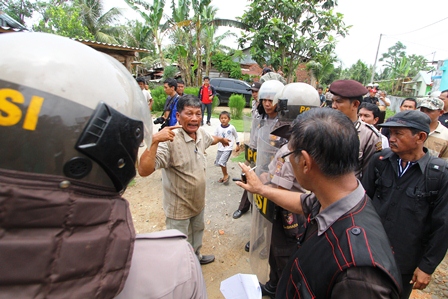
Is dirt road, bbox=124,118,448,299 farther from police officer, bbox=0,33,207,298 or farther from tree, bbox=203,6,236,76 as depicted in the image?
tree, bbox=203,6,236,76

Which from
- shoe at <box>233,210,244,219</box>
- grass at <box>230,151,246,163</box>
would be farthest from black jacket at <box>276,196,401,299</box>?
grass at <box>230,151,246,163</box>

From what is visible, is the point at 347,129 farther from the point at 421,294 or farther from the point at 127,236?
the point at 421,294

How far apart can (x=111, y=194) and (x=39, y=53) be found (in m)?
0.37

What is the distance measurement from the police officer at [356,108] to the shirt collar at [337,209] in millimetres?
1339

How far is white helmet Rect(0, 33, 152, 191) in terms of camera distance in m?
0.52

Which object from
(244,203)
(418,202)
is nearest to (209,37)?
(244,203)

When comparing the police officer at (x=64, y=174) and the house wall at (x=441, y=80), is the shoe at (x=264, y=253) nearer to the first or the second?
the police officer at (x=64, y=174)

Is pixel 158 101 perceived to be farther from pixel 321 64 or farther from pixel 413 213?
pixel 413 213

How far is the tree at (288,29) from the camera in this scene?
11.4m

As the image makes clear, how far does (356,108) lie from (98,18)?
25.3 meters

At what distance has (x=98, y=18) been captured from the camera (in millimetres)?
21578

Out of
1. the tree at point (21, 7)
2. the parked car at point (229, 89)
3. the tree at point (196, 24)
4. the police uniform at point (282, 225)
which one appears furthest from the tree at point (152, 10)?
the police uniform at point (282, 225)

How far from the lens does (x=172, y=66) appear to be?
62.2 feet

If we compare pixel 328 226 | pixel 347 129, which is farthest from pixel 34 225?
pixel 347 129
